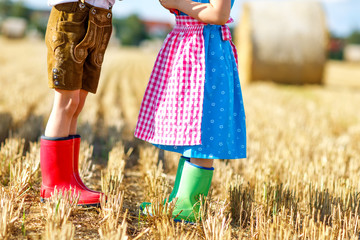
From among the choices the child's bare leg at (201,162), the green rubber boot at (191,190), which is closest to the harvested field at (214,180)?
the green rubber boot at (191,190)

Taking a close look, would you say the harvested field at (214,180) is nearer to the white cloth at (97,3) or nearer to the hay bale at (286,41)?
the white cloth at (97,3)

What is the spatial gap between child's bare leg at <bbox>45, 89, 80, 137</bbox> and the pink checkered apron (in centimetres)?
35

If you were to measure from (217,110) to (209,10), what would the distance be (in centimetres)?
44

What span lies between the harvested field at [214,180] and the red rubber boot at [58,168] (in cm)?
7

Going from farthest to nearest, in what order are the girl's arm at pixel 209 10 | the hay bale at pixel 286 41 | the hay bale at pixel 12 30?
the hay bale at pixel 12 30 < the hay bale at pixel 286 41 < the girl's arm at pixel 209 10

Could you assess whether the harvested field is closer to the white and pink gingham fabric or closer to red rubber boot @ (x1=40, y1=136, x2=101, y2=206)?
red rubber boot @ (x1=40, y1=136, x2=101, y2=206)

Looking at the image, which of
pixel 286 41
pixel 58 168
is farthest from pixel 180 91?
pixel 286 41

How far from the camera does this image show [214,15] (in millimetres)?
1884

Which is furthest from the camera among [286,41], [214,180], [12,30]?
[12,30]

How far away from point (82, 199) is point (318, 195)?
46.3 inches

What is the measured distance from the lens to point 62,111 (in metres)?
1.98

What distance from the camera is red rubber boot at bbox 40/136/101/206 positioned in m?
2.00

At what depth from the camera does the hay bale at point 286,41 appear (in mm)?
7773

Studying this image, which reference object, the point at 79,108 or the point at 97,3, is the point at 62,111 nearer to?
the point at 79,108
